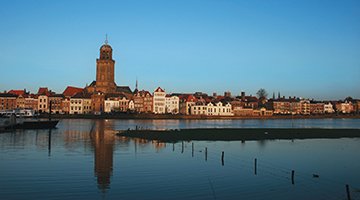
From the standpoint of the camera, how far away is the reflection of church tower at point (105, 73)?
148 m

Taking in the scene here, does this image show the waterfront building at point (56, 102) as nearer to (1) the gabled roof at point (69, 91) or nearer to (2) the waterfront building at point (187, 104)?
(1) the gabled roof at point (69, 91)

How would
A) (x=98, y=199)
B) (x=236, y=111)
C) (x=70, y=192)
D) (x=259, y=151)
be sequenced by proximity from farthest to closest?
(x=236, y=111) < (x=259, y=151) < (x=70, y=192) < (x=98, y=199)

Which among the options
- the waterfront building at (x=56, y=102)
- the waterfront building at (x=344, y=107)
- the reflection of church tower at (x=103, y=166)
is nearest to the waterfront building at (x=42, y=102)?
the waterfront building at (x=56, y=102)

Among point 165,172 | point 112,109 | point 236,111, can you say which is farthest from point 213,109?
point 165,172

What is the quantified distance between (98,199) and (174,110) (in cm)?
11980

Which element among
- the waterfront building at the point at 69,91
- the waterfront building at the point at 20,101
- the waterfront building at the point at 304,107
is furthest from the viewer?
the waterfront building at the point at 304,107

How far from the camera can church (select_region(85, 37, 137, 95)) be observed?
5817 inches

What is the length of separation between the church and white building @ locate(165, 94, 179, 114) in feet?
91.7

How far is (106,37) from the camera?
6176 inches

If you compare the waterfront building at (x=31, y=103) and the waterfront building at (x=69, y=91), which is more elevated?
the waterfront building at (x=69, y=91)

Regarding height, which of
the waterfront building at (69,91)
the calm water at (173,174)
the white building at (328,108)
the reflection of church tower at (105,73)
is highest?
the reflection of church tower at (105,73)

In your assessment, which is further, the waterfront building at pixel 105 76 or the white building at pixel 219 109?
the waterfront building at pixel 105 76

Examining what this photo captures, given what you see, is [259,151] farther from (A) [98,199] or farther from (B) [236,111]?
(B) [236,111]

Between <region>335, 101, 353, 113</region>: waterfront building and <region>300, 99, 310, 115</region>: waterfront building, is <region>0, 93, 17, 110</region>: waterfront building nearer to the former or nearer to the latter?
<region>300, 99, 310, 115</region>: waterfront building
